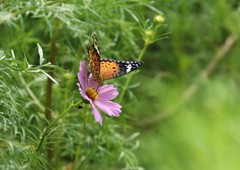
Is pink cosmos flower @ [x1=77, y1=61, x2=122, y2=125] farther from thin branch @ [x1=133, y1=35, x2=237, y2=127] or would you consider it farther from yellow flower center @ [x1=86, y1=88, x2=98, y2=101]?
thin branch @ [x1=133, y1=35, x2=237, y2=127]

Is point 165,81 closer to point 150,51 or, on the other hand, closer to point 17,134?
point 150,51

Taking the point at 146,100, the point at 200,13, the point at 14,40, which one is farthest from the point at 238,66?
the point at 14,40

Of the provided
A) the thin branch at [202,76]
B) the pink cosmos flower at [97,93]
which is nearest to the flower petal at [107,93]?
the pink cosmos flower at [97,93]

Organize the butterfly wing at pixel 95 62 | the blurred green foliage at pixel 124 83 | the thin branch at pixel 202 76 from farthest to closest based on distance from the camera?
the thin branch at pixel 202 76 < the butterfly wing at pixel 95 62 < the blurred green foliage at pixel 124 83

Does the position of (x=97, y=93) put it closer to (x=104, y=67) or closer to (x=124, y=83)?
(x=104, y=67)

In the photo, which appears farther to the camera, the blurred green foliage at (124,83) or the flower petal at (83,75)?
the flower petal at (83,75)

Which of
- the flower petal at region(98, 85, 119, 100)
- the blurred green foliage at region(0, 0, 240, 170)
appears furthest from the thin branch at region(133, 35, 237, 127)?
the flower petal at region(98, 85, 119, 100)

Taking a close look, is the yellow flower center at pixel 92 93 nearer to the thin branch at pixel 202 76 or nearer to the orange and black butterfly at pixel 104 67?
the orange and black butterfly at pixel 104 67
